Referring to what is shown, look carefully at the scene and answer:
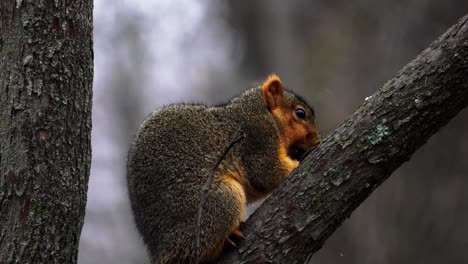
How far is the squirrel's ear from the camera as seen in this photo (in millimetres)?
4414

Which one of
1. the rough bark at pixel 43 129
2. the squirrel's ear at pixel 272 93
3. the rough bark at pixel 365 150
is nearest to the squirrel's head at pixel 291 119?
the squirrel's ear at pixel 272 93

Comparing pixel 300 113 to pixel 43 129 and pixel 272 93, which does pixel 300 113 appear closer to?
pixel 272 93

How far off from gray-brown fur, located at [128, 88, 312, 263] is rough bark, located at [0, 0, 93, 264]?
42 centimetres

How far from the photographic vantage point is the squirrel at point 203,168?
3.57 metres

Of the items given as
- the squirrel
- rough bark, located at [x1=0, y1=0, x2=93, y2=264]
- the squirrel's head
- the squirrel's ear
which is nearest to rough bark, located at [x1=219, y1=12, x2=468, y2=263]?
the squirrel

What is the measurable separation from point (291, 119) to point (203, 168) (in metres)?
0.82

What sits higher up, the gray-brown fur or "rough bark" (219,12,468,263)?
the gray-brown fur

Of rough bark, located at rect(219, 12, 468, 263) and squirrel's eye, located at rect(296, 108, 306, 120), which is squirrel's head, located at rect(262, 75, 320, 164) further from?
rough bark, located at rect(219, 12, 468, 263)

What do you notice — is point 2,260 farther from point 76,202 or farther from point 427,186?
point 427,186

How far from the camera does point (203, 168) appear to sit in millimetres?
3738

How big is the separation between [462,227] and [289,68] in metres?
2.44

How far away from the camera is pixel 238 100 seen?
4324 mm

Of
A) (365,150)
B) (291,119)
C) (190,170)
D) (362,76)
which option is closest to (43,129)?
(190,170)

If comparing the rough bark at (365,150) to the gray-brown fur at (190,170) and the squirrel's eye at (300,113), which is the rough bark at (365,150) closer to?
the gray-brown fur at (190,170)
